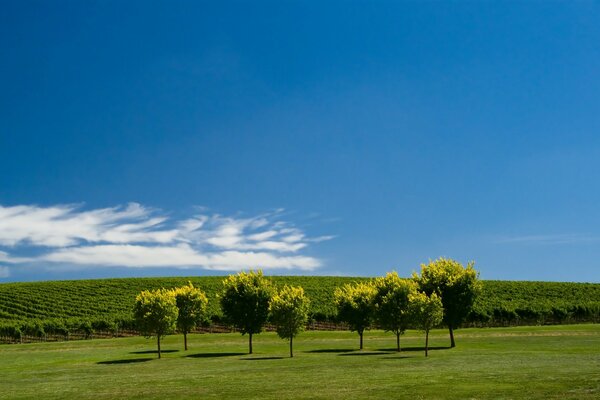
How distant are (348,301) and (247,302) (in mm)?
11281

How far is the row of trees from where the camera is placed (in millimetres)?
57906

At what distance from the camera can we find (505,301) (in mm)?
115750

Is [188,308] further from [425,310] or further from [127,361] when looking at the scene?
[425,310]

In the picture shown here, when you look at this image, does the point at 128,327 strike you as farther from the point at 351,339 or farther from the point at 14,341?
the point at 351,339

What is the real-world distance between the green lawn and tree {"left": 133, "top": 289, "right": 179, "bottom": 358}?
9.26ft

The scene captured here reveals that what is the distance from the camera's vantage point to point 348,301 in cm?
6606

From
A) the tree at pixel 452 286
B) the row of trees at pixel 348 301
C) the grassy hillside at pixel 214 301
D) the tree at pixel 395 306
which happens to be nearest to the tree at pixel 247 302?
the row of trees at pixel 348 301

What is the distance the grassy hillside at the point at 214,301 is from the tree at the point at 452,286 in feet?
128

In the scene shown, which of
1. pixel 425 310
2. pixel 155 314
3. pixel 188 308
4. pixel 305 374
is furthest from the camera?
pixel 188 308

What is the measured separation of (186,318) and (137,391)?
36.7 meters

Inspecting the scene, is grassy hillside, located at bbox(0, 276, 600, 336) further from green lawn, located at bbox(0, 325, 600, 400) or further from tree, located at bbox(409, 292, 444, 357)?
tree, located at bbox(409, 292, 444, 357)

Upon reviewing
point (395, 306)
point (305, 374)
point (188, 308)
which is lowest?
point (305, 374)

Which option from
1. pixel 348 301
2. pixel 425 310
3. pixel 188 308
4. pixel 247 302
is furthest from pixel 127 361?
pixel 425 310

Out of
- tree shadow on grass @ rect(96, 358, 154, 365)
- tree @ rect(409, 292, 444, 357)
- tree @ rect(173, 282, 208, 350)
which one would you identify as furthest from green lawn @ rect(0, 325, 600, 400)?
tree @ rect(409, 292, 444, 357)
